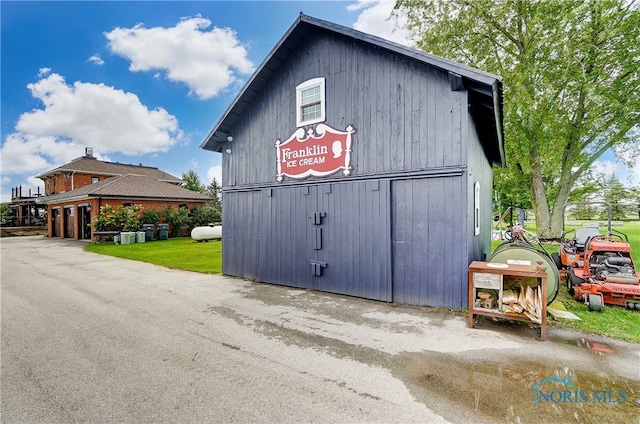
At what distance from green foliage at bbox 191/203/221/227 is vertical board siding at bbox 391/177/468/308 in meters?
20.4

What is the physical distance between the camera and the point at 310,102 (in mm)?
7102

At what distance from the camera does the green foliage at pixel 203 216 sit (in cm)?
2267

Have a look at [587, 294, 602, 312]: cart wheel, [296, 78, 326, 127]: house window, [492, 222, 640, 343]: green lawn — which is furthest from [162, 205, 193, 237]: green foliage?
[587, 294, 602, 312]: cart wheel

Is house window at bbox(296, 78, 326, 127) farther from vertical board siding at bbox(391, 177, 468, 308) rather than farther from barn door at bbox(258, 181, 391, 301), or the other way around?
vertical board siding at bbox(391, 177, 468, 308)

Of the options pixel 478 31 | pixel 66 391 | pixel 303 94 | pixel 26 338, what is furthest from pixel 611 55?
pixel 26 338

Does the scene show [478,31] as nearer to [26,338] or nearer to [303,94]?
[303,94]

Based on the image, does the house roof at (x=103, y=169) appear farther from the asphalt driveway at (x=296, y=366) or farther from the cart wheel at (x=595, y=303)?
the cart wheel at (x=595, y=303)

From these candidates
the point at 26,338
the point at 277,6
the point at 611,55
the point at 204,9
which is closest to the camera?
the point at 26,338

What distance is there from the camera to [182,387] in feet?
9.38

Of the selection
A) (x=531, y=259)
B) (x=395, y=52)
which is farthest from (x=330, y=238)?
(x=395, y=52)

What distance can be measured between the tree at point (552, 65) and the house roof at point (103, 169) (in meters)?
31.9

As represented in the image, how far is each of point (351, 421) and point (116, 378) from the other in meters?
2.62

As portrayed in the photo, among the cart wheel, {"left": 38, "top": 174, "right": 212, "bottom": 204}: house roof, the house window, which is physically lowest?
the cart wheel

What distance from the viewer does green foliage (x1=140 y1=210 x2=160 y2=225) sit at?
20.0 meters
